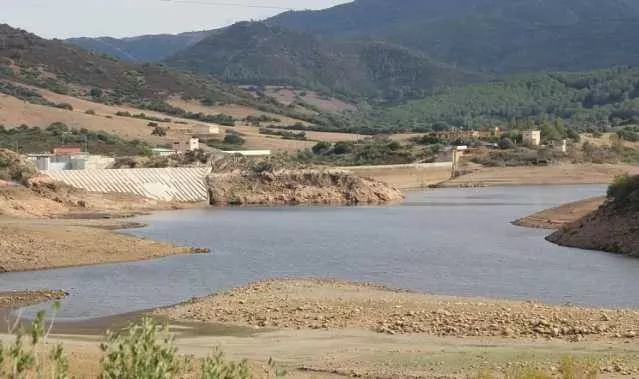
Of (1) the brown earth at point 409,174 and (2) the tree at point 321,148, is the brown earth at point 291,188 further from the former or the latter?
(2) the tree at point 321,148

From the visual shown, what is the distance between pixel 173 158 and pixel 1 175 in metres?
27.4

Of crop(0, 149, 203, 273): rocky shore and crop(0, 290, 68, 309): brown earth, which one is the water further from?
crop(0, 149, 203, 273): rocky shore

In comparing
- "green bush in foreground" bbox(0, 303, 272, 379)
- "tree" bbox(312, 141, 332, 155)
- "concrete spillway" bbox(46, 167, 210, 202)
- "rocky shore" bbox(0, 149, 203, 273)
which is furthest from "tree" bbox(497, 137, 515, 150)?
"green bush in foreground" bbox(0, 303, 272, 379)

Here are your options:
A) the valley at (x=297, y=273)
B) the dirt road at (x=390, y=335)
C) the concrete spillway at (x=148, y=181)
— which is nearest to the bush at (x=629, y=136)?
the valley at (x=297, y=273)

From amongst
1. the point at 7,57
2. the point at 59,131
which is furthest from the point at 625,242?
the point at 7,57

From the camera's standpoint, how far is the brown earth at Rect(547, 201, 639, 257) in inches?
1752

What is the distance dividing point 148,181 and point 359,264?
4480 cm

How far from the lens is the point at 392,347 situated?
2350 centimetres

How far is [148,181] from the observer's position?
8381 cm

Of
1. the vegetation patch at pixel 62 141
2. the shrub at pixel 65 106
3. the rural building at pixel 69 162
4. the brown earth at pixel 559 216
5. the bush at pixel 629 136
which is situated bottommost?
the brown earth at pixel 559 216

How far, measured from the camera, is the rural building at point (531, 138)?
141700 millimetres

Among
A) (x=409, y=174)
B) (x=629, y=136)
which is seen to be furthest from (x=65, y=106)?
(x=629, y=136)

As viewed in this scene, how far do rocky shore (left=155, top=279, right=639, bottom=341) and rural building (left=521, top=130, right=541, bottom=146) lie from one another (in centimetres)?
11223

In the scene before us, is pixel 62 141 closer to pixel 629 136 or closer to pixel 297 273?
pixel 629 136
